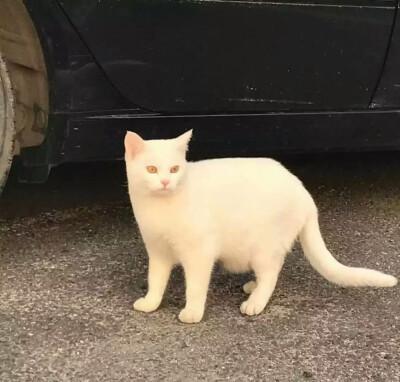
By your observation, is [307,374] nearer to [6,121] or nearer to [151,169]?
[151,169]

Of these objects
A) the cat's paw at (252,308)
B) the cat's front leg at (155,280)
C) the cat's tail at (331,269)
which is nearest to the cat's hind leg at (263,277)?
the cat's paw at (252,308)

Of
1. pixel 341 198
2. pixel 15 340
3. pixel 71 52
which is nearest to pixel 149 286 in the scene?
pixel 15 340

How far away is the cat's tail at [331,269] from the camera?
2006 mm

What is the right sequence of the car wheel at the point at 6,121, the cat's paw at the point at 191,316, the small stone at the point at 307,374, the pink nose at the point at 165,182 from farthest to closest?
the car wheel at the point at 6,121 < the cat's paw at the point at 191,316 < the pink nose at the point at 165,182 < the small stone at the point at 307,374

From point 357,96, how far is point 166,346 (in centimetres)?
130

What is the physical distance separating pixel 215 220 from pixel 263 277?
25 centimetres

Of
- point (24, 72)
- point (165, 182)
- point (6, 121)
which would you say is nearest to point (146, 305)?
point (165, 182)

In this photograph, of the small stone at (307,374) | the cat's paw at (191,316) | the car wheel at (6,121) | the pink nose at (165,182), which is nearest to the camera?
the small stone at (307,374)

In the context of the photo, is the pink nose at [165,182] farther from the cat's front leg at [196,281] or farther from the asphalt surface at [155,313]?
the asphalt surface at [155,313]

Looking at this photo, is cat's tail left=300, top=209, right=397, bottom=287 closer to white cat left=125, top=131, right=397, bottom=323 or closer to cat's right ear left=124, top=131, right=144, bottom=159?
white cat left=125, top=131, right=397, bottom=323

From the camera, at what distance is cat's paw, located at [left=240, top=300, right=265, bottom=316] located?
2031mm

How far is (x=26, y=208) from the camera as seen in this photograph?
294 centimetres

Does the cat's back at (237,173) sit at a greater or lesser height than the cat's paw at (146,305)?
greater

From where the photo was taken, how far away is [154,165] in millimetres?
1872
